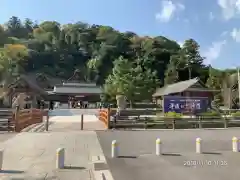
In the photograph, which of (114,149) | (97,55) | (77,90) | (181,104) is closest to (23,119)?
(114,149)

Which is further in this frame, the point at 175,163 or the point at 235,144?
the point at 235,144

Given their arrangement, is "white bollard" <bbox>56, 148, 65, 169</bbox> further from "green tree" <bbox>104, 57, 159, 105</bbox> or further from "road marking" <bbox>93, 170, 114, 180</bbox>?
"green tree" <bbox>104, 57, 159, 105</bbox>

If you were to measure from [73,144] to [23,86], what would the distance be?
39.4 meters

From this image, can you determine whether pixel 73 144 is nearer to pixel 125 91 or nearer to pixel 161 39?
pixel 125 91

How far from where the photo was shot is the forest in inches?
2670

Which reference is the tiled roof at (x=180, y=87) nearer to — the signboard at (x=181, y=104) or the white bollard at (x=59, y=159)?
the signboard at (x=181, y=104)

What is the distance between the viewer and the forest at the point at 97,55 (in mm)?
67825

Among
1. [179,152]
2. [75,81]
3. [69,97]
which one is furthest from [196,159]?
[75,81]

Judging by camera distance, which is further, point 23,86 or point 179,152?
point 23,86

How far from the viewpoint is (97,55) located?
10338 centimetres

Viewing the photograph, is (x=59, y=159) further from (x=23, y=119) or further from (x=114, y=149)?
(x=23, y=119)

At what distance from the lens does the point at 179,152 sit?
33.6ft

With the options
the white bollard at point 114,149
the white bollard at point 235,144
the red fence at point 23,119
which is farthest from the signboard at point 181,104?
the white bollard at point 114,149

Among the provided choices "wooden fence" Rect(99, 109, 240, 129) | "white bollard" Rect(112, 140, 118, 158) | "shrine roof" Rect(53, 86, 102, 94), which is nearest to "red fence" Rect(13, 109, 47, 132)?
"wooden fence" Rect(99, 109, 240, 129)
